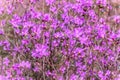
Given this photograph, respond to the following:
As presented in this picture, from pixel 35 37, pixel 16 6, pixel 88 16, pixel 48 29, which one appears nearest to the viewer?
pixel 35 37

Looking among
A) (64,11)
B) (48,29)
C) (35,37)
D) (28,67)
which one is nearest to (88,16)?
(64,11)

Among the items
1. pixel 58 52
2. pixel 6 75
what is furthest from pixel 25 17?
pixel 6 75

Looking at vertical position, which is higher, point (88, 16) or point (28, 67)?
point (88, 16)

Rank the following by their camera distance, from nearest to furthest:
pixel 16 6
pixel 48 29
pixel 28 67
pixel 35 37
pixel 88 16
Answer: pixel 28 67, pixel 35 37, pixel 48 29, pixel 88 16, pixel 16 6

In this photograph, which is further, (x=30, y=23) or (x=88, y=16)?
(x=88, y=16)

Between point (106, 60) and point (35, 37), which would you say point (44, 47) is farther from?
point (106, 60)

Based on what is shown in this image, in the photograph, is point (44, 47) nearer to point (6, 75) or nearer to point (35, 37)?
point (35, 37)
